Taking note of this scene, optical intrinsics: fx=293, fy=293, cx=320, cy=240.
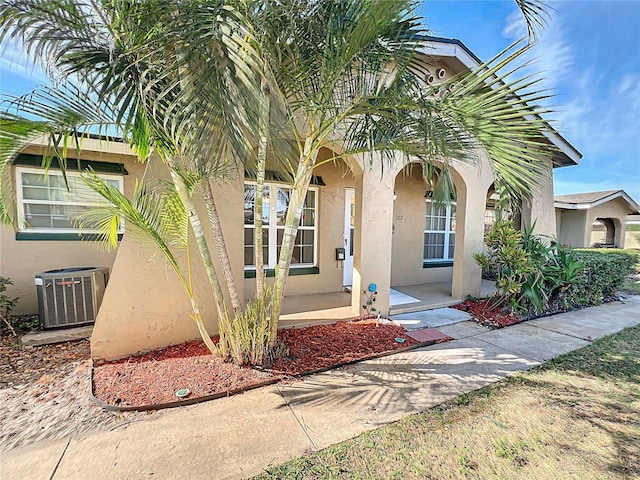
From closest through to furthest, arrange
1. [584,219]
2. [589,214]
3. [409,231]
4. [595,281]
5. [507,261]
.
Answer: [507,261] < [595,281] < [409,231] < [584,219] < [589,214]

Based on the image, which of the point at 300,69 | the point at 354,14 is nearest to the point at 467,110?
the point at 354,14

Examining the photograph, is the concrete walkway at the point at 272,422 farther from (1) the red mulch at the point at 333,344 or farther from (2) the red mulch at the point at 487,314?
(2) the red mulch at the point at 487,314

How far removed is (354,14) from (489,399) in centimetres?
422

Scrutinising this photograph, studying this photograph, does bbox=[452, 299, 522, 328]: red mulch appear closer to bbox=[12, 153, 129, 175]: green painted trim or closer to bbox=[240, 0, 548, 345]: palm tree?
bbox=[240, 0, 548, 345]: palm tree

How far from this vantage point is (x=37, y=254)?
558cm

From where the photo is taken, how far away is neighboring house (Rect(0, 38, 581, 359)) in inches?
163

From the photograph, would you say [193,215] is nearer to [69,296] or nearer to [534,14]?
[69,296]

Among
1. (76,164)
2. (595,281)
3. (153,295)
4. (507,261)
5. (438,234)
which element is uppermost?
(76,164)

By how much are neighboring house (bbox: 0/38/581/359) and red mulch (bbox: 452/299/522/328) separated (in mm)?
394

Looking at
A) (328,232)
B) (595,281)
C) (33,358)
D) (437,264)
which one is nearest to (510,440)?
(328,232)

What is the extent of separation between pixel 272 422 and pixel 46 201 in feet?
20.3

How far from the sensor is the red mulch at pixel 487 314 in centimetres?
586

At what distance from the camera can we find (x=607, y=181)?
35562 mm

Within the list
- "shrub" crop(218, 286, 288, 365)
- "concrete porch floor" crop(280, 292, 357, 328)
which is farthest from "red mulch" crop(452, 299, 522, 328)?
"shrub" crop(218, 286, 288, 365)
